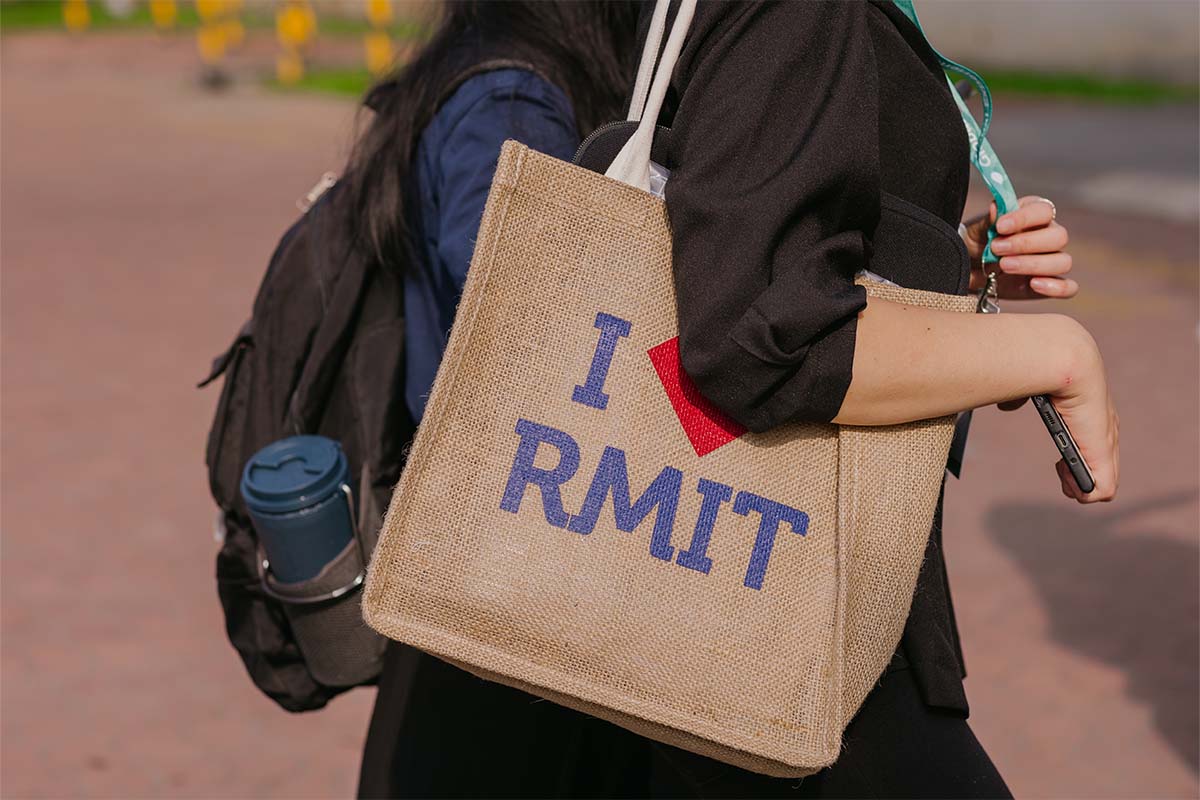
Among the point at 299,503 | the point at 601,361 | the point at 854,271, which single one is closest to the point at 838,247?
the point at 854,271

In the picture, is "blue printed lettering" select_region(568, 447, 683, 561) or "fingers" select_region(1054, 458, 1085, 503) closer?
"blue printed lettering" select_region(568, 447, 683, 561)

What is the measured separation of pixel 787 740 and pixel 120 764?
7.36 feet

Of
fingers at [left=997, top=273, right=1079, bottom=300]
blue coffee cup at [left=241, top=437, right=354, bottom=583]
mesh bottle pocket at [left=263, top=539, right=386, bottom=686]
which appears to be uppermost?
fingers at [left=997, top=273, right=1079, bottom=300]

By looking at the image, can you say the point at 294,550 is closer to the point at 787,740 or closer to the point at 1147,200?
the point at 787,740

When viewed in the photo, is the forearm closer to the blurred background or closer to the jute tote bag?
the jute tote bag

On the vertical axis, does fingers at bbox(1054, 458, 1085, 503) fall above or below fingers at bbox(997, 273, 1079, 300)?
below

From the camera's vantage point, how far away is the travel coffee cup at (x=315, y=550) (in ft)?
5.58

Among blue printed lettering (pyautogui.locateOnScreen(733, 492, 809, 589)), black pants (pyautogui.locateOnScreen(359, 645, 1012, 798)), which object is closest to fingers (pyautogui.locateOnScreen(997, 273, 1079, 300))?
blue printed lettering (pyautogui.locateOnScreen(733, 492, 809, 589))

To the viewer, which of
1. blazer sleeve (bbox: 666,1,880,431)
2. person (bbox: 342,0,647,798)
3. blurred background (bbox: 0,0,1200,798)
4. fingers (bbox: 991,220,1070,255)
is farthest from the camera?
blurred background (bbox: 0,0,1200,798)

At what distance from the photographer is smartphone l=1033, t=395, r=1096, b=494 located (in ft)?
4.25

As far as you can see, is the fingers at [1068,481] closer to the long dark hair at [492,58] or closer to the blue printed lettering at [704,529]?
the blue printed lettering at [704,529]

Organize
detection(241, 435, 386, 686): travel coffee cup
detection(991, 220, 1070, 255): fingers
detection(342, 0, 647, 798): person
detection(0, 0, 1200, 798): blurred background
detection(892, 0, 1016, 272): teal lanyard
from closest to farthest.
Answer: detection(892, 0, 1016, 272): teal lanyard < detection(991, 220, 1070, 255): fingers < detection(342, 0, 647, 798): person < detection(241, 435, 386, 686): travel coffee cup < detection(0, 0, 1200, 798): blurred background

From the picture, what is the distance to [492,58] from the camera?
1.64 meters

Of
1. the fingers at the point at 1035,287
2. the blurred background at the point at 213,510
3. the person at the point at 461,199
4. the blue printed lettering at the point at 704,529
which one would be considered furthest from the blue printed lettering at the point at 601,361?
the blurred background at the point at 213,510
